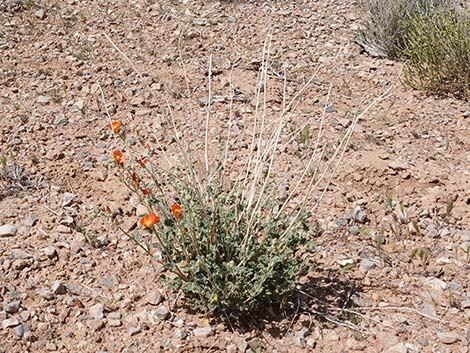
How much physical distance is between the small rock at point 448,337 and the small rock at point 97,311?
5.18ft

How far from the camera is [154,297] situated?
121 inches

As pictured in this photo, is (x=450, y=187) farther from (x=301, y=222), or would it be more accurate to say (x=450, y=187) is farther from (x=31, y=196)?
(x=31, y=196)

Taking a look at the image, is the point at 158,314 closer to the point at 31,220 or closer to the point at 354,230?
the point at 31,220

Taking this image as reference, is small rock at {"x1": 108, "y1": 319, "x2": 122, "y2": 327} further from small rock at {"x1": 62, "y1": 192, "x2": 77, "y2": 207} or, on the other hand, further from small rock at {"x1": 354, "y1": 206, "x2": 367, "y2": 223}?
small rock at {"x1": 354, "y1": 206, "x2": 367, "y2": 223}

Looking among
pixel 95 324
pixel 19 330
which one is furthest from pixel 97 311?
pixel 19 330

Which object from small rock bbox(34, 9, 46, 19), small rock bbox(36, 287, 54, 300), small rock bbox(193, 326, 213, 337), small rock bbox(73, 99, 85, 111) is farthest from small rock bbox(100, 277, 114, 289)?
small rock bbox(34, 9, 46, 19)

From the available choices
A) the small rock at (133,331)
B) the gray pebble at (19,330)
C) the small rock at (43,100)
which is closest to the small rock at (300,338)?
the small rock at (133,331)

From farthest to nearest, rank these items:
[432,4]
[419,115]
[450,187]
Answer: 1. [432,4]
2. [419,115]
3. [450,187]

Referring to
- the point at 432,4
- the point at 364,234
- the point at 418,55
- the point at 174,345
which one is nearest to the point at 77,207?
the point at 174,345

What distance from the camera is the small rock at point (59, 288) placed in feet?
10.0

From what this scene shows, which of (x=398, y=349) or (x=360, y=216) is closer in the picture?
(x=398, y=349)

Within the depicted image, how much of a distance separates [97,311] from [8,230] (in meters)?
0.75

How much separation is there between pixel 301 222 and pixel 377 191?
1173mm

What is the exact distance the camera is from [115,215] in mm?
3615
